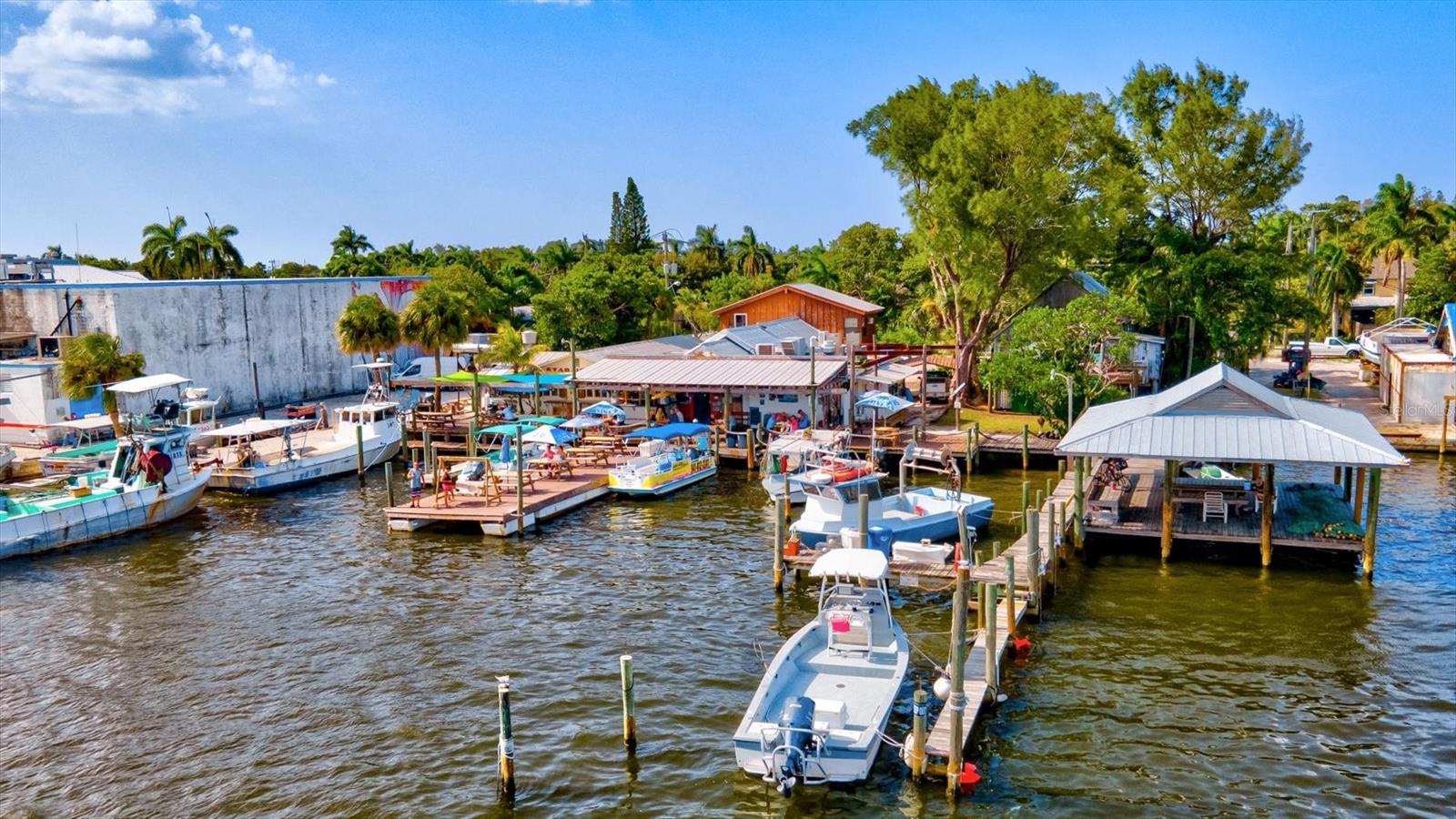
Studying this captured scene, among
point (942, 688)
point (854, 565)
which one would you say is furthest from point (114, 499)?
point (942, 688)

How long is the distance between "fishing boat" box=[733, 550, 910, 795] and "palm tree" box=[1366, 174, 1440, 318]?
7042 centimetres

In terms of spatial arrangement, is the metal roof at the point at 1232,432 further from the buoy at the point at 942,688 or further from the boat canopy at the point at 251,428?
the boat canopy at the point at 251,428

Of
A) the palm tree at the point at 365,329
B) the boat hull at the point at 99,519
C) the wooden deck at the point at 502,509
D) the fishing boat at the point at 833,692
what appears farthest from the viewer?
the palm tree at the point at 365,329

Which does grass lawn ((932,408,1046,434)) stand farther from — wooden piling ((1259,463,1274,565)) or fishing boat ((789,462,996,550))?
wooden piling ((1259,463,1274,565))

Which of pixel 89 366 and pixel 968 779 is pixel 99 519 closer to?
pixel 89 366

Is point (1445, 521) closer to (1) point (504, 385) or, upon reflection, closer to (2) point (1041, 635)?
(2) point (1041, 635)

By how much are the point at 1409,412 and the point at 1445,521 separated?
1783 cm

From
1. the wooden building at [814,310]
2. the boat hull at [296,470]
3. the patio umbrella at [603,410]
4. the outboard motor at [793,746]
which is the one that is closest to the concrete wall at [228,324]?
the boat hull at [296,470]

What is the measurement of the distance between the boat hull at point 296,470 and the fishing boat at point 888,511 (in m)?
23.6

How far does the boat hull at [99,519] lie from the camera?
34.9 m

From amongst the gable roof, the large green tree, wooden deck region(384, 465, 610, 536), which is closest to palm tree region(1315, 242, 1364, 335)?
the large green tree

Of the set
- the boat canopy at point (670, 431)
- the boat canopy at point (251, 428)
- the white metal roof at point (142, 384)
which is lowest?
the boat canopy at point (670, 431)

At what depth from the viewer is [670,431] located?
4497 centimetres

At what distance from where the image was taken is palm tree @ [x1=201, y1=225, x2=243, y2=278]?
76.3 metres
